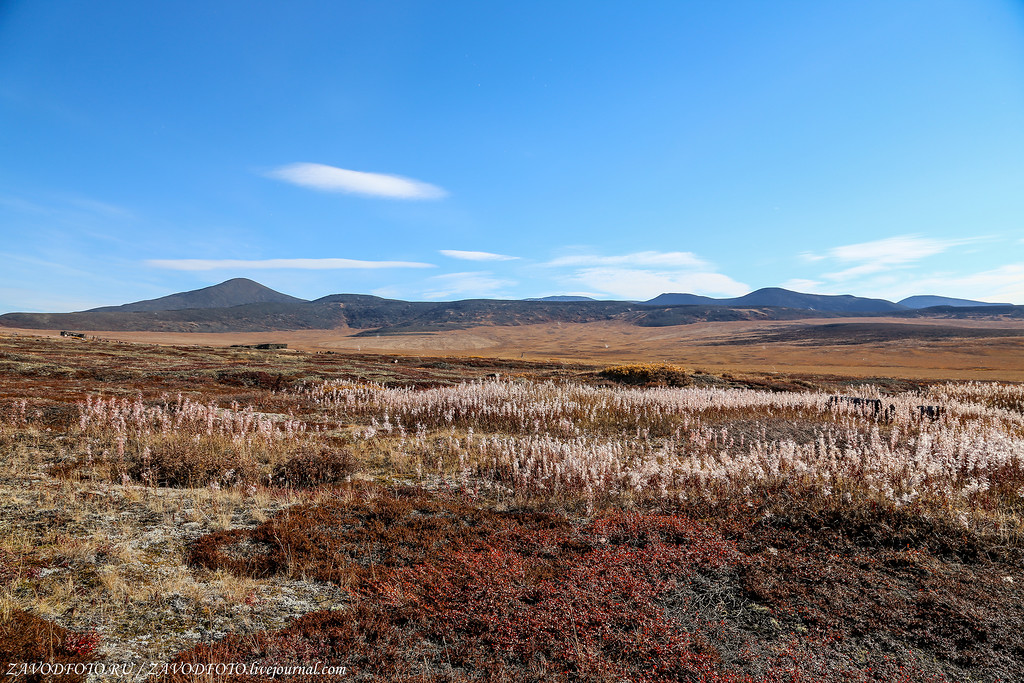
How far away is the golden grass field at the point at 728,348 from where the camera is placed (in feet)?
188

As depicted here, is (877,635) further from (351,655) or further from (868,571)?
(351,655)

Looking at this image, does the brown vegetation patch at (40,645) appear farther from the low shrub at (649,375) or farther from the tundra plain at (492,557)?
the low shrub at (649,375)

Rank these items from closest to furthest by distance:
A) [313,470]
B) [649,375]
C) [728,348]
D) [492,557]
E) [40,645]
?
[40,645] → [492,557] → [313,470] → [649,375] → [728,348]

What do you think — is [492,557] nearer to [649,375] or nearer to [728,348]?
[649,375]

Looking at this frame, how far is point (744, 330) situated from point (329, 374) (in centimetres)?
16481

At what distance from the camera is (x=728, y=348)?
108 meters

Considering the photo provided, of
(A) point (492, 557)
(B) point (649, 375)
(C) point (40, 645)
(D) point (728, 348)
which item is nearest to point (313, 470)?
(A) point (492, 557)

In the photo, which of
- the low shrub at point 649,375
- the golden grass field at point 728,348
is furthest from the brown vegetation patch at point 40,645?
the golden grass field at point 728,348

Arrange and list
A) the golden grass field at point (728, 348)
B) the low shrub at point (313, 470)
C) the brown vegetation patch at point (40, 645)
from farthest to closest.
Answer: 1. the golden grass field at point (728, 348)
2. the low shrub at point (313, 470)
3. the brown vegetation patch at point (40, 645)

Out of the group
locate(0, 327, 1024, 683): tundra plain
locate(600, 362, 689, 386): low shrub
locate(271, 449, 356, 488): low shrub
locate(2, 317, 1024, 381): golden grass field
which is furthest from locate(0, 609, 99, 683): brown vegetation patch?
locate(2, 317, 1024, 381): golden grass field

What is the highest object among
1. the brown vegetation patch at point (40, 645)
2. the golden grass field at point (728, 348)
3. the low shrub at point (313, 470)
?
the brown vegetation patch at point (40, 645)

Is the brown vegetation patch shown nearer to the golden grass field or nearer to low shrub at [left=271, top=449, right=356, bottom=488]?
low shrub at [left=271, top=449, right=356, bottom=488]

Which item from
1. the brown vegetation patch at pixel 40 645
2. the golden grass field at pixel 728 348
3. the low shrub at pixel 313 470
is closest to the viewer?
the brown vegetation patch at pixel 40 645

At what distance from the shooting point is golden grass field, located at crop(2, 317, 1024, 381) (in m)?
57.4
